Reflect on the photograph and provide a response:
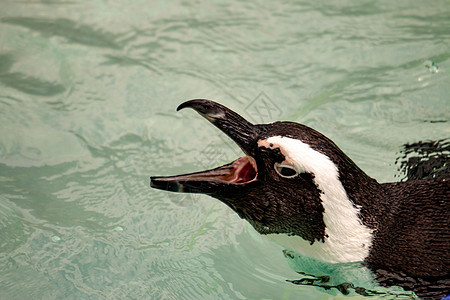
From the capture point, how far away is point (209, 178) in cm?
271

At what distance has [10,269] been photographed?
3293 millimetres

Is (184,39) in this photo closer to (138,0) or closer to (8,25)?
(138,0)

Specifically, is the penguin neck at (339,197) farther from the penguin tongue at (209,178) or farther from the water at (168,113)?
the water at (168,113)

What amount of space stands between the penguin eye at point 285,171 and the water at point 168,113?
0.82 m

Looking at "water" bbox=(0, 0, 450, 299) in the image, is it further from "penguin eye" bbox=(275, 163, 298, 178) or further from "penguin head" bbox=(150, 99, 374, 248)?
"penguin eye" bbox=(275, 163, 298, 178)

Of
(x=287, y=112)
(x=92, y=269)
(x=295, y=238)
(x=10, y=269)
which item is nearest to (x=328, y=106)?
(x=287, y=112)

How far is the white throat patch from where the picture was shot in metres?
2.58

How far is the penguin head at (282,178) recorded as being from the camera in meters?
2.60

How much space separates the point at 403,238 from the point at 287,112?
183 centimetres

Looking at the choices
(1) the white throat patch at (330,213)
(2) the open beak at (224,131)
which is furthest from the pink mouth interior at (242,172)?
(1) the white throat patch at (330,213)

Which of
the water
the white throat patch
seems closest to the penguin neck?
the white throat patch

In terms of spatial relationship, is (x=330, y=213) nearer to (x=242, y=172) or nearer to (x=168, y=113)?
(x=242, y=172)

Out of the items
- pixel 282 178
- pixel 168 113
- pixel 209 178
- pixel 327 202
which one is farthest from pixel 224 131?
pixel 168 113

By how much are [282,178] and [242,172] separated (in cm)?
25
